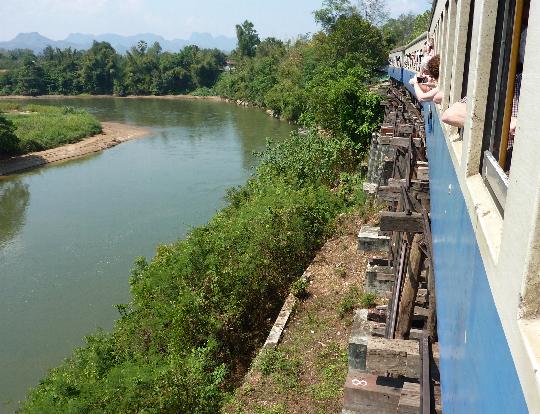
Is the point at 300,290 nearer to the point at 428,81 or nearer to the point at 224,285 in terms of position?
the point at 224,285

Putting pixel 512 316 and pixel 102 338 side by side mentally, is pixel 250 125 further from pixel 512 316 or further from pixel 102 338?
pixel 512 316

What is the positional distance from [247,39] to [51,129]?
36.1 metres

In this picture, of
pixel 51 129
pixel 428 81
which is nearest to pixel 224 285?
pixel 428 81

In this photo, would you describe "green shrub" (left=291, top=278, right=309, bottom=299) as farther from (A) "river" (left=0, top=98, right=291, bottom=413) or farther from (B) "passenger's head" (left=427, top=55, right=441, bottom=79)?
(A) "river" (left=0, top=98, right=291, bottom=413)

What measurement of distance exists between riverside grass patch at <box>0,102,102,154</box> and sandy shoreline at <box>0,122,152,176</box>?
1.67ft

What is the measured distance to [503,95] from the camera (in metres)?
1.77

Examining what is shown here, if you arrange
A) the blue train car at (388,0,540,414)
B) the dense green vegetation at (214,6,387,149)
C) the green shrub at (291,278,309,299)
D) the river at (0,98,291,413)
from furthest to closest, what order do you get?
the dense green vegetation at (214,6,387,149), the river at (0,98,291,413), the green shrub at (291,278,309,299), the blue train car at (388,0,540,414)

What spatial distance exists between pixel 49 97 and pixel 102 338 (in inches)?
2212

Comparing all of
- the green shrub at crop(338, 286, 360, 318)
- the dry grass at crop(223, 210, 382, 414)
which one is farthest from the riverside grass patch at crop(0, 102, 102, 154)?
the green shrub at crop(338, 286, 360, 318)

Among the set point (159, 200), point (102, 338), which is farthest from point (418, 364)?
point (159, 200)

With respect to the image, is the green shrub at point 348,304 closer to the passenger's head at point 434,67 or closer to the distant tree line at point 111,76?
the passenger's head at point 434,67

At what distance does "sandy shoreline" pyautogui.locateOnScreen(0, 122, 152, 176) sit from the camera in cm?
2623

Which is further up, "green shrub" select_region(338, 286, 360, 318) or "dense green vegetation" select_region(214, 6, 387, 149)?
"dense green vegetation" select_region(214, 6, 387, 149)

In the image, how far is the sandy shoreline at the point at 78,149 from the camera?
26234 mm
